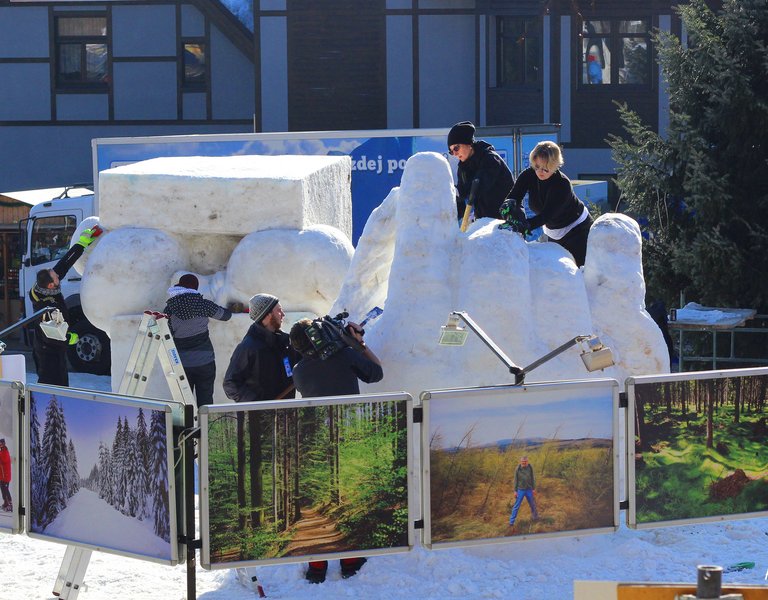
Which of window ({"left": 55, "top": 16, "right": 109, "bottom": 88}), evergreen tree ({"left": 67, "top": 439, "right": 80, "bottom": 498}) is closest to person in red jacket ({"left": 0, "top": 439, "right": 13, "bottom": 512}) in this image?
evergreen tree ({"left": 67, "top": 439, "right": 80, "bottom": 498})

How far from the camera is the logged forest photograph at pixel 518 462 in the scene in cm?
558

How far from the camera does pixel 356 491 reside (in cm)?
557

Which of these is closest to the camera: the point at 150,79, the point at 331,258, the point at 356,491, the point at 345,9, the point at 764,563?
the point at 356,491

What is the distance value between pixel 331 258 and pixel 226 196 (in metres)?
1.02

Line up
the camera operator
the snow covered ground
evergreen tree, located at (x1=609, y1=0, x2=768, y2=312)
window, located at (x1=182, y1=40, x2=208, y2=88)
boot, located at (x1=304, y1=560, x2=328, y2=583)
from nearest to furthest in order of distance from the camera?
the snow covered ground
boot, located at (x1=304, y1=560, x2=328, y2=583)
the camera operator
evergreen tree, located at (x1=609, y1=0, x2=768, y2=312)
window, located at (x1=182, y1=40, x2=208, y2=88)

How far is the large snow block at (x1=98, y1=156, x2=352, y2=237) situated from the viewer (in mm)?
9930

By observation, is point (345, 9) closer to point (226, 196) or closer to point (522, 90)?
point (522, 90)

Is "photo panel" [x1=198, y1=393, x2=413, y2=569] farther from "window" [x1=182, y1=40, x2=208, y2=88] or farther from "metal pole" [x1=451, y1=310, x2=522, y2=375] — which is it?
"window" [x1=182, y1=40, x2=208, y2=88]

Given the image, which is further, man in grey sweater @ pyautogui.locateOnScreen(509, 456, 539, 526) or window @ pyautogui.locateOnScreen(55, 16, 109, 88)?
window @ pyautogui.locateOnScreen(55, 16, 109, 88)

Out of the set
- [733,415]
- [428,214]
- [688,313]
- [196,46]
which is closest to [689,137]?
[688,313]

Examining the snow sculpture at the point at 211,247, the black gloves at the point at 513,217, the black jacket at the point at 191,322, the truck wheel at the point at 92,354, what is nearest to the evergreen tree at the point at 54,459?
the black gloves at the point at 513,217

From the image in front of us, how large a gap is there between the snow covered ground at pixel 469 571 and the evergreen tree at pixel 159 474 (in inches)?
37.6

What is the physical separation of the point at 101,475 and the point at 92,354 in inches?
398

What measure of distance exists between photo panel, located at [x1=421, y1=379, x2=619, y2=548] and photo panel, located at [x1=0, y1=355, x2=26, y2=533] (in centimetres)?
195
